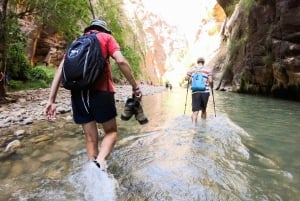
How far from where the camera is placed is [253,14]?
69.9 feet

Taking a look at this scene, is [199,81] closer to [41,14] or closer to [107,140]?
[107,140]

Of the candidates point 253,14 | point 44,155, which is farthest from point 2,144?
point 253,14

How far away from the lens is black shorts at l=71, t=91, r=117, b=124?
11.1ft

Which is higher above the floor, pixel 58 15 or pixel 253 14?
pixel 253 14

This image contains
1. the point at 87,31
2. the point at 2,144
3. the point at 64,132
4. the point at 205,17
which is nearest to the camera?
the point at 87,31

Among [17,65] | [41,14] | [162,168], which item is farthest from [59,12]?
[162,168]

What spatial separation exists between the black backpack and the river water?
0.87m

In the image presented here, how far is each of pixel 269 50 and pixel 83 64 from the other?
57.5ft

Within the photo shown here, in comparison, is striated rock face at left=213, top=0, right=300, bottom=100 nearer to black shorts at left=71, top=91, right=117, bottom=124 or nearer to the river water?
the river water

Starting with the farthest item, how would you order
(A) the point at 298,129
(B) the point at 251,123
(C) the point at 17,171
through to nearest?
(B) the point at 251,123
(A) the point at 298,129
(C) the point at 17,171

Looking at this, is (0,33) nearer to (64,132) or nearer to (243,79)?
(64,132)

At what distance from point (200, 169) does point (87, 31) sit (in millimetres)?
2143

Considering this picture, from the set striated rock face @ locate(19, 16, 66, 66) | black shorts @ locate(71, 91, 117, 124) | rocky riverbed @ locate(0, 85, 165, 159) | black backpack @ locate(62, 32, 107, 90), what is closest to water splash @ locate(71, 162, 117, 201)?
black shorts @ locate(71, 91, 117, 124)

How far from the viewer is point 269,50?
18938 millimetres
